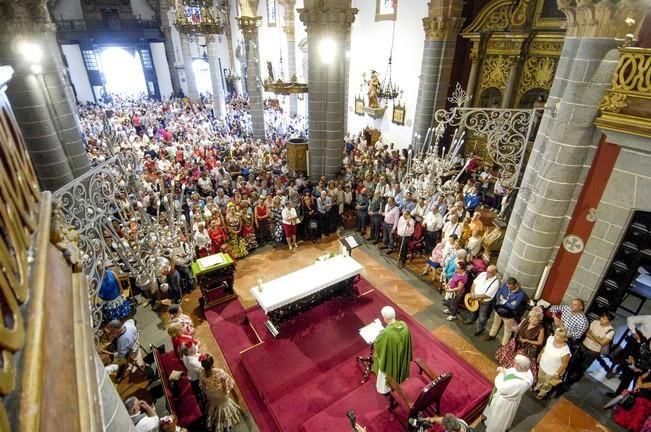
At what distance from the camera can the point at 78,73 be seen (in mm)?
27734

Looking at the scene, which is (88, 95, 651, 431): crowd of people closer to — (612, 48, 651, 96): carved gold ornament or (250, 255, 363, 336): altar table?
(250, 255, 363, 336): altar table

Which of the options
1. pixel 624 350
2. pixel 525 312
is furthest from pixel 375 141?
pixel 624 350

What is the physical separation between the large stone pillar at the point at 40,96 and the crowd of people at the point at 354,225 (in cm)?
138

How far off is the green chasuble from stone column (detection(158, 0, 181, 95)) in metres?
31.7

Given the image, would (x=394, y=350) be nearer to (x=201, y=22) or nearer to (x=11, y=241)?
(x=11, y=241)

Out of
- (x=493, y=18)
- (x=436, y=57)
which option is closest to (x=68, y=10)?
(x=436, y=57)

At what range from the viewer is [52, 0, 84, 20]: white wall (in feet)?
85.6

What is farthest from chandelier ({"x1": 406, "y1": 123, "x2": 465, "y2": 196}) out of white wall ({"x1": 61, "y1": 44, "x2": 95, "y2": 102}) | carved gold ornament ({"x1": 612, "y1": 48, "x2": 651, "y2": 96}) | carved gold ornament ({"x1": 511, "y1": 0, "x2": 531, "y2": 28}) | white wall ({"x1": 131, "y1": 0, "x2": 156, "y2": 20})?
white wall ({"x1": 131, "y1": 0, "x2": 156, "y2": 20})

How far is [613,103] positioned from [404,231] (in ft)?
16.1

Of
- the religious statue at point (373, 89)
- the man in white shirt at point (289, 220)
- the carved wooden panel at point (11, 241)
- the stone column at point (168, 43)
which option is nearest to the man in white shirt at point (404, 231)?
the man in white shirt at point (289, 220)

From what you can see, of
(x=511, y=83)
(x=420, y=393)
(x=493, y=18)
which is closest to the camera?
(x=420, y=393)

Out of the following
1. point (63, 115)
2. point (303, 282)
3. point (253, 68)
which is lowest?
point (303, 282)

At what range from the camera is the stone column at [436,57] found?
12750 millimetres

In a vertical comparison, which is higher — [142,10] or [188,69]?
[142,10]
